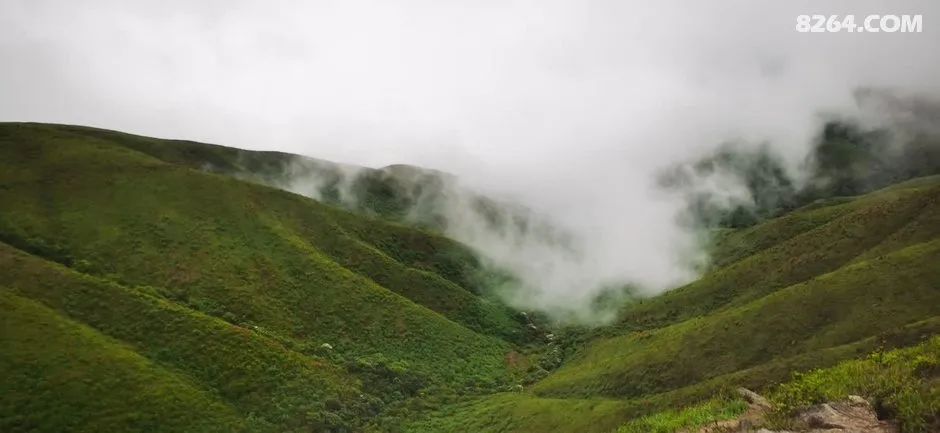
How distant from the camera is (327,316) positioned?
4038 inches

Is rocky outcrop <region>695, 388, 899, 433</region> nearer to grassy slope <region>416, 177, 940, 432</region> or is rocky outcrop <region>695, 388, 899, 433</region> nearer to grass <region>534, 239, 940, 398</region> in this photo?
grassy slope <region>416, 177, 940, 432</region>

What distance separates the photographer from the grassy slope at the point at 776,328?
191 feet

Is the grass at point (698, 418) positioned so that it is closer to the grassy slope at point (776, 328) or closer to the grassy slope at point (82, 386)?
the grassy slope at point (776, 328)

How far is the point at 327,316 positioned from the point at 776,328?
227 ft

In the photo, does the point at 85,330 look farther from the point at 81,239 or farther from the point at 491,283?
the point at 491,283

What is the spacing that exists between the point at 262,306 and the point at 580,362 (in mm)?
54535

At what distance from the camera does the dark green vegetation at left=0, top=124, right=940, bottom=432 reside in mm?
65438

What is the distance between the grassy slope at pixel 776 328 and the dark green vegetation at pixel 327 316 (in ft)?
1.20

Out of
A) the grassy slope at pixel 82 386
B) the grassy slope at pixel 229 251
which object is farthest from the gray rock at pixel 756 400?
the grassy slope at pixel 229 251

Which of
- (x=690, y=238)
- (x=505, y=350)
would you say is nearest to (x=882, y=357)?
(x=505, y=350)

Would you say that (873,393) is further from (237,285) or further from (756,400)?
(237,285)

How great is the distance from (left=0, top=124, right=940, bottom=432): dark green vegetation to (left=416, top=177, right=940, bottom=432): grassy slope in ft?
1.20

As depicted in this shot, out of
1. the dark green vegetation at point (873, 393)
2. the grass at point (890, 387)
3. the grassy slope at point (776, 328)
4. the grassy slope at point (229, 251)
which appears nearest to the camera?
the grass at point (890, 387)

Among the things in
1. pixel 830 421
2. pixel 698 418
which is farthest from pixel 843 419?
pixel 698 418
